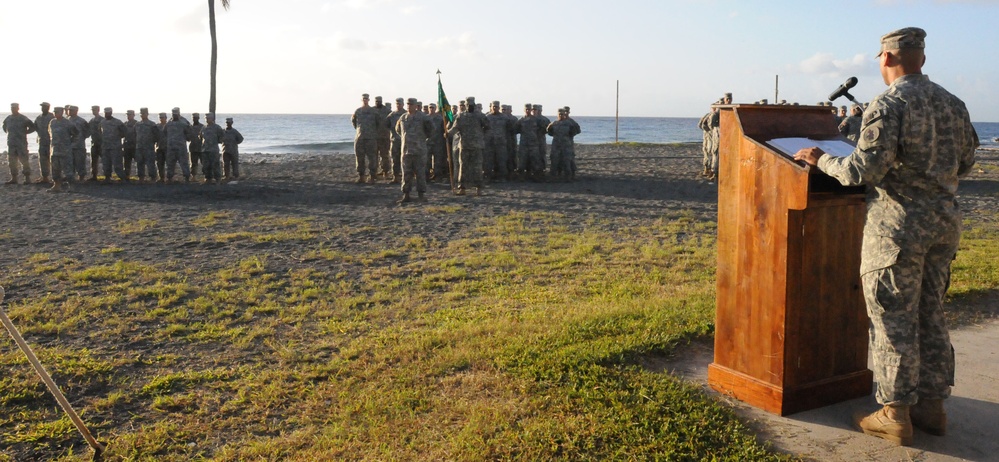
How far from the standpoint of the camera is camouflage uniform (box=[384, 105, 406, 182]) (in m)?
17.7

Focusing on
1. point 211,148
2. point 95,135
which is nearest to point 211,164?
point 211,148

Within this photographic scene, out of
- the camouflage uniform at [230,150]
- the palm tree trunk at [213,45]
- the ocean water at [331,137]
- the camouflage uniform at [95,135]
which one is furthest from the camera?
the ocean water at [331,137]

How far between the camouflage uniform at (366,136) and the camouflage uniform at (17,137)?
763 centimetres

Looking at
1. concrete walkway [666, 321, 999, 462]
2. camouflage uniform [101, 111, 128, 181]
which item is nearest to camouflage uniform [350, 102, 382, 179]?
camouflage uniform [101, 111, 128, 181]

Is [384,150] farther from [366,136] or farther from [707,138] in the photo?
[707,138]

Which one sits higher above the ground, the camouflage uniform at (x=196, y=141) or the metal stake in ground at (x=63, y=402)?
the camouflage uniform at (x=196, y=141)

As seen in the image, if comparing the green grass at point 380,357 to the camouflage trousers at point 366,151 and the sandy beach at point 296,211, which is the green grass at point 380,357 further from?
the camouflage trousers at point 366,151

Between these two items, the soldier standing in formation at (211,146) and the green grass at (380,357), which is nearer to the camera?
the green grass at (380,357)

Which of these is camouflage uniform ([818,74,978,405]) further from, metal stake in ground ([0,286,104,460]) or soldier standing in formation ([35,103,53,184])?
soldier standing in formation ([35,103,53,184])

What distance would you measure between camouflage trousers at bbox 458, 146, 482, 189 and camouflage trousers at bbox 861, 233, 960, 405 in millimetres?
12934

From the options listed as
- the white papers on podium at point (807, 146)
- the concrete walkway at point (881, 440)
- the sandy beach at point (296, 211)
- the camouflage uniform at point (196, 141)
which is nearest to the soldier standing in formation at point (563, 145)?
the sandy beach at point (296, 211)

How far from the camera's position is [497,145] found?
19.3 meters

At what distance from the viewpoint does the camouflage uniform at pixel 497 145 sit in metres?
19.1

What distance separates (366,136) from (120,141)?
20.5ft
